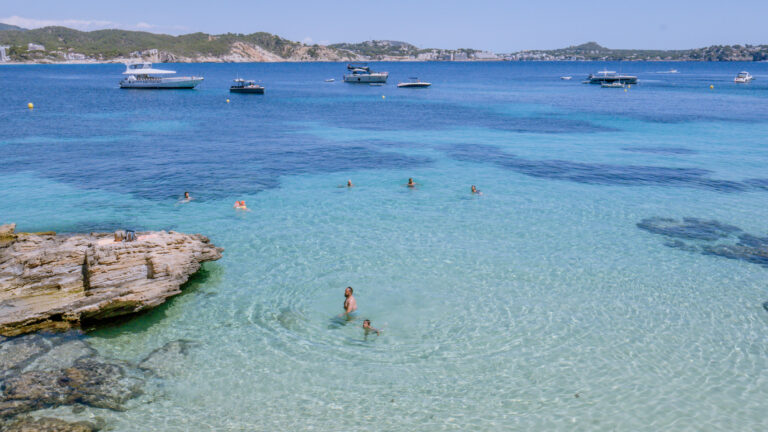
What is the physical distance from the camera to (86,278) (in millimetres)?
16438

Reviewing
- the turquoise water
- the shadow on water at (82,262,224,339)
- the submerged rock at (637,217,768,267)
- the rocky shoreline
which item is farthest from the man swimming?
the submerged rock at (637,217,768,267)

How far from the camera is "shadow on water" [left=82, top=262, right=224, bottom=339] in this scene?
608 inches

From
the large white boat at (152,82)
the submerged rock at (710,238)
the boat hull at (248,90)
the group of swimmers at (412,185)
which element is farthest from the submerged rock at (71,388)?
the large white boat at (152,82)

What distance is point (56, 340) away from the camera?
14.7 meters

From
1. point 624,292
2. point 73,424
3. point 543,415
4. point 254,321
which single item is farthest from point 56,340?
point 624,292

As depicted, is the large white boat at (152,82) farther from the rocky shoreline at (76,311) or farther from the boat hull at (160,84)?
the rocky shoreline at (76,311)

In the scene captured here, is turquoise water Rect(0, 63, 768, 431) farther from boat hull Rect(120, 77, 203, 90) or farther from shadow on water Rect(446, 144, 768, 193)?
boat hull Rect(120, 77, 203, 90)

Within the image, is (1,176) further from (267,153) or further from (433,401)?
(433,401)

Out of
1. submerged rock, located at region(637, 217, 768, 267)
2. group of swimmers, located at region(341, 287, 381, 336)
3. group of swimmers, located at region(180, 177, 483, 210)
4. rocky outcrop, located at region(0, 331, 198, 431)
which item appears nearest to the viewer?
rocky outcrop, located at region(0, 331, 198, 431)

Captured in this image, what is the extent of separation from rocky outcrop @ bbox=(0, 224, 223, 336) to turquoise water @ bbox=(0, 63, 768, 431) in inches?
31.2

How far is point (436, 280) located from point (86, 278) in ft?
38.8

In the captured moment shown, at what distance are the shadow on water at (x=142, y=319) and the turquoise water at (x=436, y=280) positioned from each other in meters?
0.07

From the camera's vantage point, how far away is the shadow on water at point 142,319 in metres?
15.4

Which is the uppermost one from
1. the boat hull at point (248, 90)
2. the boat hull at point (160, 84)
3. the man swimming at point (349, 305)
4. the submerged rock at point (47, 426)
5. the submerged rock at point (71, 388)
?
the boat hull at point (160, 84)
